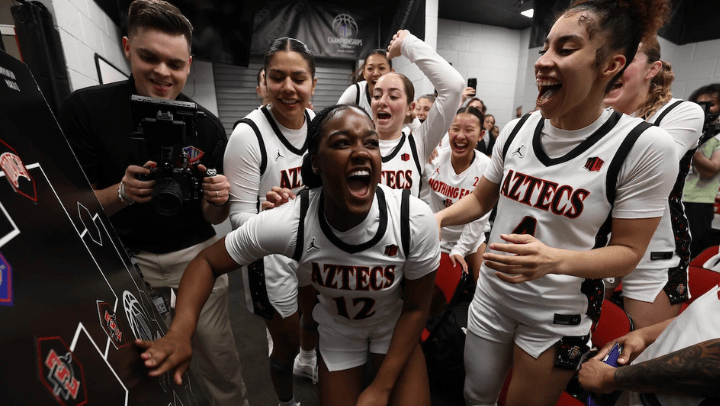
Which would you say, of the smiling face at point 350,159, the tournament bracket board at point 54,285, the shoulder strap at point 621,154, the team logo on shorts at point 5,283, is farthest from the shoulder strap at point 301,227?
the shoulder strap at point 621,154

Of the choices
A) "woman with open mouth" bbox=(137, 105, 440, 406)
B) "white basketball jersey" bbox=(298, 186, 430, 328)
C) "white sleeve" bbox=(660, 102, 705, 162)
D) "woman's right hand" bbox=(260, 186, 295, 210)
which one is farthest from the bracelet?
"white sleeve" bbox=(660, 102, 705, 162)

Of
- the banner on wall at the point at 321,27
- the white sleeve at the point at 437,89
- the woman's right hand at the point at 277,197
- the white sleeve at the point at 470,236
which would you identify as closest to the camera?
the woman's right hand at the point at 277,197

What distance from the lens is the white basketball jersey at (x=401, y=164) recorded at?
6.78 ft

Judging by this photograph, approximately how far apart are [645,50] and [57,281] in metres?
2.57

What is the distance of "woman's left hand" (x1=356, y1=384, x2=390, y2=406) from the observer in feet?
4.32

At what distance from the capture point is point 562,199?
1.28 meters

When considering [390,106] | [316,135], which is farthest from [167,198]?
[390,106]

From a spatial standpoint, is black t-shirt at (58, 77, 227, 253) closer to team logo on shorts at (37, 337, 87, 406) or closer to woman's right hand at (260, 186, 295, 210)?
woman's right hand at (260, 186, 295, 210)

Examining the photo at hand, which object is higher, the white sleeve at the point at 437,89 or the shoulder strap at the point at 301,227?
the white sleeve at the point at 437,89

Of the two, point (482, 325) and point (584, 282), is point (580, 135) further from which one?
point (482, 325)

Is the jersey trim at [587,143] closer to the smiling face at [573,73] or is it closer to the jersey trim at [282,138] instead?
the smiling face at [573,73]

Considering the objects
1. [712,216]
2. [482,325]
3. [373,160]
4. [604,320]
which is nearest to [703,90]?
[712,216]

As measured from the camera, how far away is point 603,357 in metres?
1.33

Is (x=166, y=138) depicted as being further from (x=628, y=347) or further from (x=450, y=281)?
(x=628, y=347)
